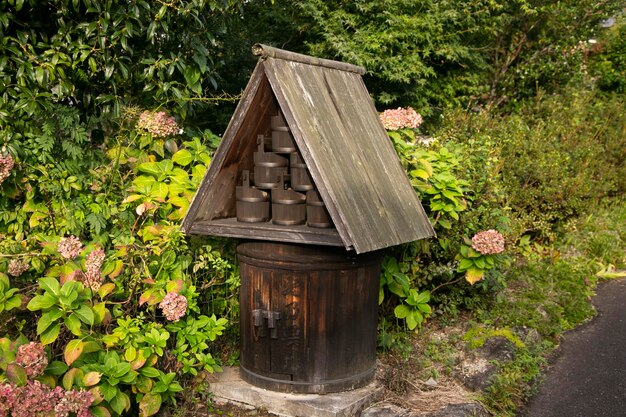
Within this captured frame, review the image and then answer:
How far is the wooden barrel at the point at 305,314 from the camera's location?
4.82 metres

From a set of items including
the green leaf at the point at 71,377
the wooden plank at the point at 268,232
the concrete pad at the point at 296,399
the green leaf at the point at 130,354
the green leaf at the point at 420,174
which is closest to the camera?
the green leaf at the point at 71,377

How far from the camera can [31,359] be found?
3787 mm

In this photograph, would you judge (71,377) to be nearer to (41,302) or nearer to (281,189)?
(41,302)

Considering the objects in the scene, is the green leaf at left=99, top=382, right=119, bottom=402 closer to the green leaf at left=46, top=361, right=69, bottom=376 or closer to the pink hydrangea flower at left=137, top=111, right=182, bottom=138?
the green leaf at left=46, top=361, right=69, bottom=376

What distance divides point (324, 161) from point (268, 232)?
2.01ft

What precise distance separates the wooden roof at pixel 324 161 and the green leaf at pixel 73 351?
1.18 metres

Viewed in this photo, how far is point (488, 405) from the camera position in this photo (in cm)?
540

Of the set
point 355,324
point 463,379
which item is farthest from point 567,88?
point 355,324

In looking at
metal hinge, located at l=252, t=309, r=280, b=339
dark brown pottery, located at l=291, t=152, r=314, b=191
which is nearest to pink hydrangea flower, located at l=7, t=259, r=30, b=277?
metal hinge, located at l=252, t=309, r=280, b=339

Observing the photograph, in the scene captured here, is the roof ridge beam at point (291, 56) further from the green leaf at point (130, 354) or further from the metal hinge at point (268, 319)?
the green leaf at point (130, 354)

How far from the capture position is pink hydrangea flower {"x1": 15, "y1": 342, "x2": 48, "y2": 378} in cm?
378

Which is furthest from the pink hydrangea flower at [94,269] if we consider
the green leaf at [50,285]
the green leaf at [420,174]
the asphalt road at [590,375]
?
the asphalt road at [590,375]

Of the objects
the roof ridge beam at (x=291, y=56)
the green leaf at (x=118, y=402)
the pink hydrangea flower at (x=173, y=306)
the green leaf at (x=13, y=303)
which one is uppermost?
the roof ridge beam at (x=291, y=56)

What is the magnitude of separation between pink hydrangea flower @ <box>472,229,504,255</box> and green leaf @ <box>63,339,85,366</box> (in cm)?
332
